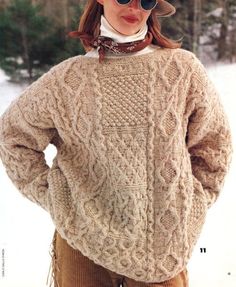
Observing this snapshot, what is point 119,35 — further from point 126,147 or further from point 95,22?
point 126,147

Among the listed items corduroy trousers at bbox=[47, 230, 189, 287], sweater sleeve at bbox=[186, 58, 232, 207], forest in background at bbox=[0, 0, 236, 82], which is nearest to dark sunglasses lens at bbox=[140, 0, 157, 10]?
sweater sleeve at bbox=[186, 58, 232, 207]

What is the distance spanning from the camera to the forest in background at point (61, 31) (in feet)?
5.13

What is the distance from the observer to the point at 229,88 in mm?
1688

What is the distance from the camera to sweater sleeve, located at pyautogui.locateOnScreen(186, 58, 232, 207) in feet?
3.21

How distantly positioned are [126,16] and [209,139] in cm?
30

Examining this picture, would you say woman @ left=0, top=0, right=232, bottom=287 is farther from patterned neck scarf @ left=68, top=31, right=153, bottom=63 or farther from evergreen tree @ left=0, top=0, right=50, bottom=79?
evergreen tree @ left=0, top=0, right=50, bottom=79

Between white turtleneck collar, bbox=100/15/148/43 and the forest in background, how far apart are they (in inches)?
22.2

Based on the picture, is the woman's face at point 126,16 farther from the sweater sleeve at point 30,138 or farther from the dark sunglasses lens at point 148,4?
the sweater sleeve at point 30,138

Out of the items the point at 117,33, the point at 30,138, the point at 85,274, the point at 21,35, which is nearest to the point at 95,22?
the point at 117,33

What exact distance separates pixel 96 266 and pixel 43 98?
353 millimetres

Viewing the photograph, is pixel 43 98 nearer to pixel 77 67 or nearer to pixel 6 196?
pixel 77 67

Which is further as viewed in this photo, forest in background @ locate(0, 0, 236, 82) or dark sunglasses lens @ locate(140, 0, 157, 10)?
forest in background @ locate(0, 0, 236, 82)

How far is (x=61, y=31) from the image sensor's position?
5.17 feet

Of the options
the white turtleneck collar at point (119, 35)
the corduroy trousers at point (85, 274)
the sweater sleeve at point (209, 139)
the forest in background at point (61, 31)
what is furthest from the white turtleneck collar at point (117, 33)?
the forest in background at point (61, 31)
